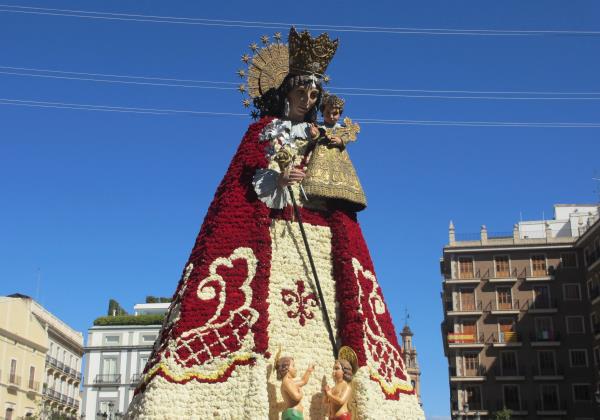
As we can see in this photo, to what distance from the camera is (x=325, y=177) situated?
64.7ft

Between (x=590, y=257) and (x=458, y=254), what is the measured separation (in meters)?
9.35

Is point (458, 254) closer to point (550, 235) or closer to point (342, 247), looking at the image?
point (550, 235)

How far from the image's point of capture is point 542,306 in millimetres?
56750

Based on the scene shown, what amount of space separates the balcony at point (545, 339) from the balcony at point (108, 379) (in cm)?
2969

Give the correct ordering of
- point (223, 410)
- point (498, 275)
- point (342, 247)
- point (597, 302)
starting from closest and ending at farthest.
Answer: point (223, 410), point (342, 247), point (597, 302), point (498, 275)

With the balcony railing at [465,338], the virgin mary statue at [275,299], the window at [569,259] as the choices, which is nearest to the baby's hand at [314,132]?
the virgin mary statue at [275,299]

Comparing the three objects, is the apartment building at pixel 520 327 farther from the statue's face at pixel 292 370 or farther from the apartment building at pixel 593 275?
the statue's face at pixel 292 370

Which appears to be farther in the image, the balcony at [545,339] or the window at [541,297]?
the window at [541,297]

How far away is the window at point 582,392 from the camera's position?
2132 inches

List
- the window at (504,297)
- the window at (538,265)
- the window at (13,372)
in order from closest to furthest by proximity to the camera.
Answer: the window at (13,372), the window at (504,297), the window at (538,265)

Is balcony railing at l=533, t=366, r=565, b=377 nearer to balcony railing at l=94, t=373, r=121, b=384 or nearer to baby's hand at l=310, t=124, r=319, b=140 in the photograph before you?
balcony railing at l=94, t=373, r=121, b=384

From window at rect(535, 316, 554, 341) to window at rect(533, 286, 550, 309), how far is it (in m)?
0.89

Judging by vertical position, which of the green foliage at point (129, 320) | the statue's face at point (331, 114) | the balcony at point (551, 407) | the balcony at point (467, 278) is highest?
the balcony at point (467, 278)

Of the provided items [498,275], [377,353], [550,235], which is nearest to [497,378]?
[498,275]
